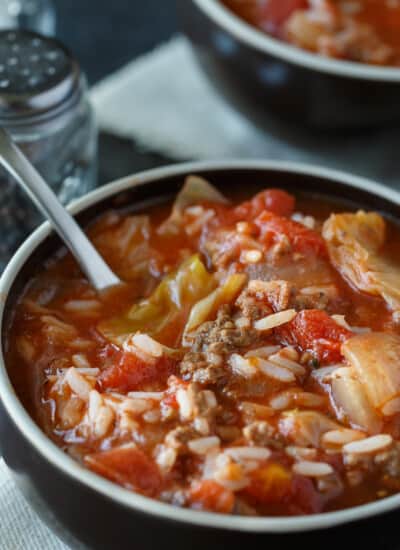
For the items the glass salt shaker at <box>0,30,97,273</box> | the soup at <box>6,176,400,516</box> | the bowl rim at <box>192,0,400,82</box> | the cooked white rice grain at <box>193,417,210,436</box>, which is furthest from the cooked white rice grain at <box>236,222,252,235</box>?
the bowl rim at <box>192,0,400,82</box>

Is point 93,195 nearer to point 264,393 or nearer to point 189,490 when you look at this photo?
point 264,393


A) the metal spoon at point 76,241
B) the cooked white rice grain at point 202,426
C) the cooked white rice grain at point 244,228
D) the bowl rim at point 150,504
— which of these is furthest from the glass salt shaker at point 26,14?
the cooked white rice grain at point 202,426

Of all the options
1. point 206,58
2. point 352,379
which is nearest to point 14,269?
point 352,379

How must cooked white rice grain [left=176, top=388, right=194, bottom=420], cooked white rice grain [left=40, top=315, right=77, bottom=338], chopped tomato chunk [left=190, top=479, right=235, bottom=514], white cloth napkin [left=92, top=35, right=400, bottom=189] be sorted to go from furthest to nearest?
white cloth napkin [left=92, top=35, right=400, bottom=189] → cooked white rice grain [left=40, top=315, right=77, bottom=338] → cooked white rice grain [left=176, top=388, right=194, bottom=420] → chopped tomato chunk [left=190, top=479, right=235, bottom=514]

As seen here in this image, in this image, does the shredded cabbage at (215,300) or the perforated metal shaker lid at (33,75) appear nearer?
the shredded cabbage at (215,300)

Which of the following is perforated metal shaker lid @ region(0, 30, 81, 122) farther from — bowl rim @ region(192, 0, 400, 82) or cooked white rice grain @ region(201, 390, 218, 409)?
cooked white rice grain @ region(201, 390, 218, 409)

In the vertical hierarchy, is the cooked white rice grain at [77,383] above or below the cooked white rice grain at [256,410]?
below

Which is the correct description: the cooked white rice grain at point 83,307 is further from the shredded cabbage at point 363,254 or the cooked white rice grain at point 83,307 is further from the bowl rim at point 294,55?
the bowl rim at point 294,55
